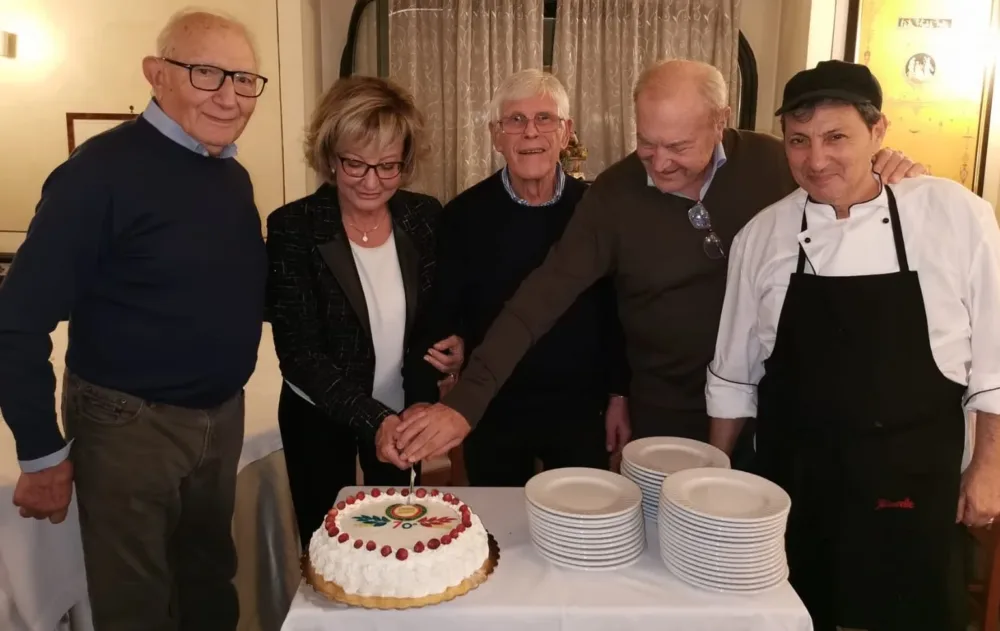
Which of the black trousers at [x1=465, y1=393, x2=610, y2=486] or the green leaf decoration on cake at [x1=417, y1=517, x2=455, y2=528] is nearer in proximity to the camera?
the green leaf decoration on cake at [x1=417, y1=517, x2=455, y2=528]

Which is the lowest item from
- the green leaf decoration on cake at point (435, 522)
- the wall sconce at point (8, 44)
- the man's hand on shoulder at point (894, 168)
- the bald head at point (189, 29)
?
the green leaf decoration on cake at point (435, 522)

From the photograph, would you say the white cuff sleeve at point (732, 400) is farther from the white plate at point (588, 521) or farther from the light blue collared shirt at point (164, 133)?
the light blue collared shirt at point (164, 133)

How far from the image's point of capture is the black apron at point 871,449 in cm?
142

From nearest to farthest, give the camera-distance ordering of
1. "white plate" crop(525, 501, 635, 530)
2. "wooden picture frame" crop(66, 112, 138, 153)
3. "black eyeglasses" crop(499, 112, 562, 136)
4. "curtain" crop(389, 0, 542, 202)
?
"white plate" crop(525, 501, 635, 530)
"black eyeglasses" crop(499, 112, 562, 136)
"wooden picture frame" crop(66, 112, 138, 153)
"curtain" crop(389, 0, 542, 202)

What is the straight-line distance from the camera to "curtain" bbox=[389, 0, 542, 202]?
13.0 feet

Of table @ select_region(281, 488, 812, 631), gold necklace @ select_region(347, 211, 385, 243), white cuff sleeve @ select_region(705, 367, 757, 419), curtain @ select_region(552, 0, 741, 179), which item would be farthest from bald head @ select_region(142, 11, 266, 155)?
curtain @ select_region(552, 0, 741, 179)

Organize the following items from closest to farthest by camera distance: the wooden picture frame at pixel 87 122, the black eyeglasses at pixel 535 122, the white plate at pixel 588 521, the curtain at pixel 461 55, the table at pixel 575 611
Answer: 1. the table at pixel 575 611
2. the white plate at pixel 588 521
3. the black eyeglasses at pixel 535 122
4. the wooden picture frame at pixel 87 122
5. the curtain at pixel 461 55

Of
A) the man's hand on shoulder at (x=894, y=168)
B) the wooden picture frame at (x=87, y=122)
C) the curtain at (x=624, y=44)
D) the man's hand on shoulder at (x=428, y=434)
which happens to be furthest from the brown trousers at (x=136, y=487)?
the curtain at (x=624, y=44)

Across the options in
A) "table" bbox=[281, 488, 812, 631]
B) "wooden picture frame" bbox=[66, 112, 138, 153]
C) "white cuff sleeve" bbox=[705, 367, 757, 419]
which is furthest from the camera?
"wooden picture frame" bbox=[66, 112, 138, 153]

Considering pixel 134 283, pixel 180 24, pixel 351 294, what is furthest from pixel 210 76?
pixel 351 294

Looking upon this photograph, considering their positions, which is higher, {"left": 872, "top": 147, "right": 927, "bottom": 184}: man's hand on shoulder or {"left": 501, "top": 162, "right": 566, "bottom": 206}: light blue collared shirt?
{"left": 872, "top": 147, "right": 927, "bottom": 184}: man's hand on shoulder

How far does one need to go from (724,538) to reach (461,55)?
3344 millimetres

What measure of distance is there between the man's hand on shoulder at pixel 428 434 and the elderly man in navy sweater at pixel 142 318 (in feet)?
1.39

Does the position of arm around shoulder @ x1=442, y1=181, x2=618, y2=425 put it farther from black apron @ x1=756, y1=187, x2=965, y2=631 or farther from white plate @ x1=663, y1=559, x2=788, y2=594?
white plate @ x1=663, y1=559, x2=788, y2=594
